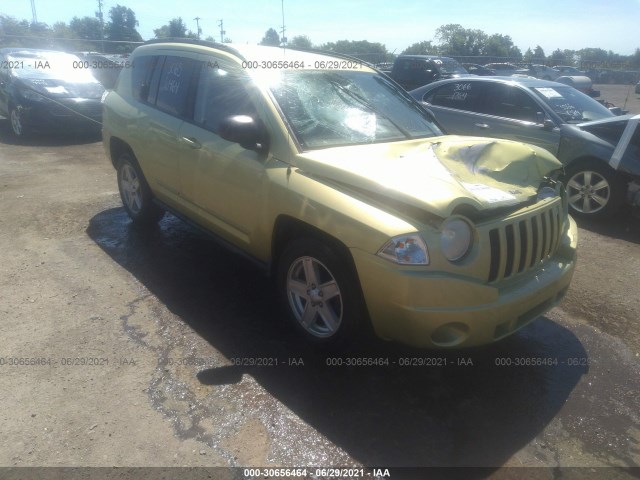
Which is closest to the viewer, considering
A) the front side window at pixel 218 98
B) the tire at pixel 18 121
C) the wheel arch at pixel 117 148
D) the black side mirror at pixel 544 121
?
the front side window at pixel 218 98

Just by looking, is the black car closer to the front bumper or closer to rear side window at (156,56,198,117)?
rear side window at (156,56,198,117)

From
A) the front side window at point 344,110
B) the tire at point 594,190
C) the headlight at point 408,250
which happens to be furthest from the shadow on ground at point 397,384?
the tire at point 594,190

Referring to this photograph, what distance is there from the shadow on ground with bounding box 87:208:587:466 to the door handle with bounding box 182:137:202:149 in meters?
1.14

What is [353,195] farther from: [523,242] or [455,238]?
[523,242]

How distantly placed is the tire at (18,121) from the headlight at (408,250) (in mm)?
9988

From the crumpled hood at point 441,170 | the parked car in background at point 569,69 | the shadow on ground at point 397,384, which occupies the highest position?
the parked car in background at point 569,69

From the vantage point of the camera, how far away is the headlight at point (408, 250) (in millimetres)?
2686

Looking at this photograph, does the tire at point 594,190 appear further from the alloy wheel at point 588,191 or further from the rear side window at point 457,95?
Answer: the rear side window at point 457,95

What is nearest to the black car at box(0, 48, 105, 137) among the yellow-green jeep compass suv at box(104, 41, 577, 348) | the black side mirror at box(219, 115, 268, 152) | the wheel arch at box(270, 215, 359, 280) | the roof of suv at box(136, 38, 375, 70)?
the roof of suv at box(136, 38, 375, 70)

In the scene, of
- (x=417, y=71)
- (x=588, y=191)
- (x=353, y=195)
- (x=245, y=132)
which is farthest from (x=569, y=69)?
(x=353, y=195)

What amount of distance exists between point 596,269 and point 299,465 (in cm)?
377

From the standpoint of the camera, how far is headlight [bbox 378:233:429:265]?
2686mm

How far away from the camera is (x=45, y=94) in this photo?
1024 cm

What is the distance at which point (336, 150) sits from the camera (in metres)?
3.42
